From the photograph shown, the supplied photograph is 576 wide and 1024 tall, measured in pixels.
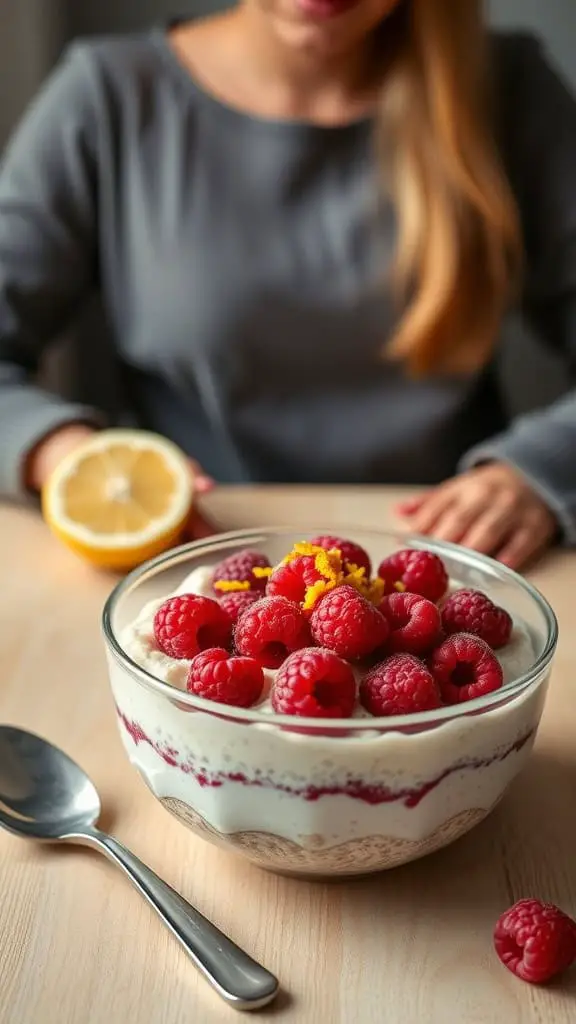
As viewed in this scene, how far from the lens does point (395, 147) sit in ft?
4.41

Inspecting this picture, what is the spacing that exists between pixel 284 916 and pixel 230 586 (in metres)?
0.20

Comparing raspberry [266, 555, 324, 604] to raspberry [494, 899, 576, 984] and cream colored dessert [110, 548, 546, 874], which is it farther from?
raspberry [494, 899, 576, 984]

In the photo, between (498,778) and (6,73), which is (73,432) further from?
(6,73)

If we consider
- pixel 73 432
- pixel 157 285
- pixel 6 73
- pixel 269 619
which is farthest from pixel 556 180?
pixel 269 619

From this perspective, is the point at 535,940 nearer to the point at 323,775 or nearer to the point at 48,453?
the point at 323,775

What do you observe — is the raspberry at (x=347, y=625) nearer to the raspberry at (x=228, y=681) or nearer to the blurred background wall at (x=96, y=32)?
the raspberry at (x=228, y=681)

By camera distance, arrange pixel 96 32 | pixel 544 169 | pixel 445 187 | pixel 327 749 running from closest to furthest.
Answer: pixel 327 749 → pixel 445 187 → pixel 544 169 → pixel 96 32

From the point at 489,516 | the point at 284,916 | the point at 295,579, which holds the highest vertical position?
the point at 295,579

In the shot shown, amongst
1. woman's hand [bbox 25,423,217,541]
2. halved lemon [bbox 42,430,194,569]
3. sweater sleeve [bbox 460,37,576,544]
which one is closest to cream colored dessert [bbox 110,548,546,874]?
halved lemon [bbox 42,430,194,569]

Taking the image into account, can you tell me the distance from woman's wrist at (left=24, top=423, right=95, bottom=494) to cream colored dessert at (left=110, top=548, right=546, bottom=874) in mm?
554

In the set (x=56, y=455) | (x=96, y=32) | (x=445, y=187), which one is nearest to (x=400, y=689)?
(x=56, y=455)

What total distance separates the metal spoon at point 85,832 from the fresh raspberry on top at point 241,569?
0.50 ft

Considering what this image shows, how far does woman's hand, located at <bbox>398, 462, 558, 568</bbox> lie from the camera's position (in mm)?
996

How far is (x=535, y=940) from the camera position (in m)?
0.51
